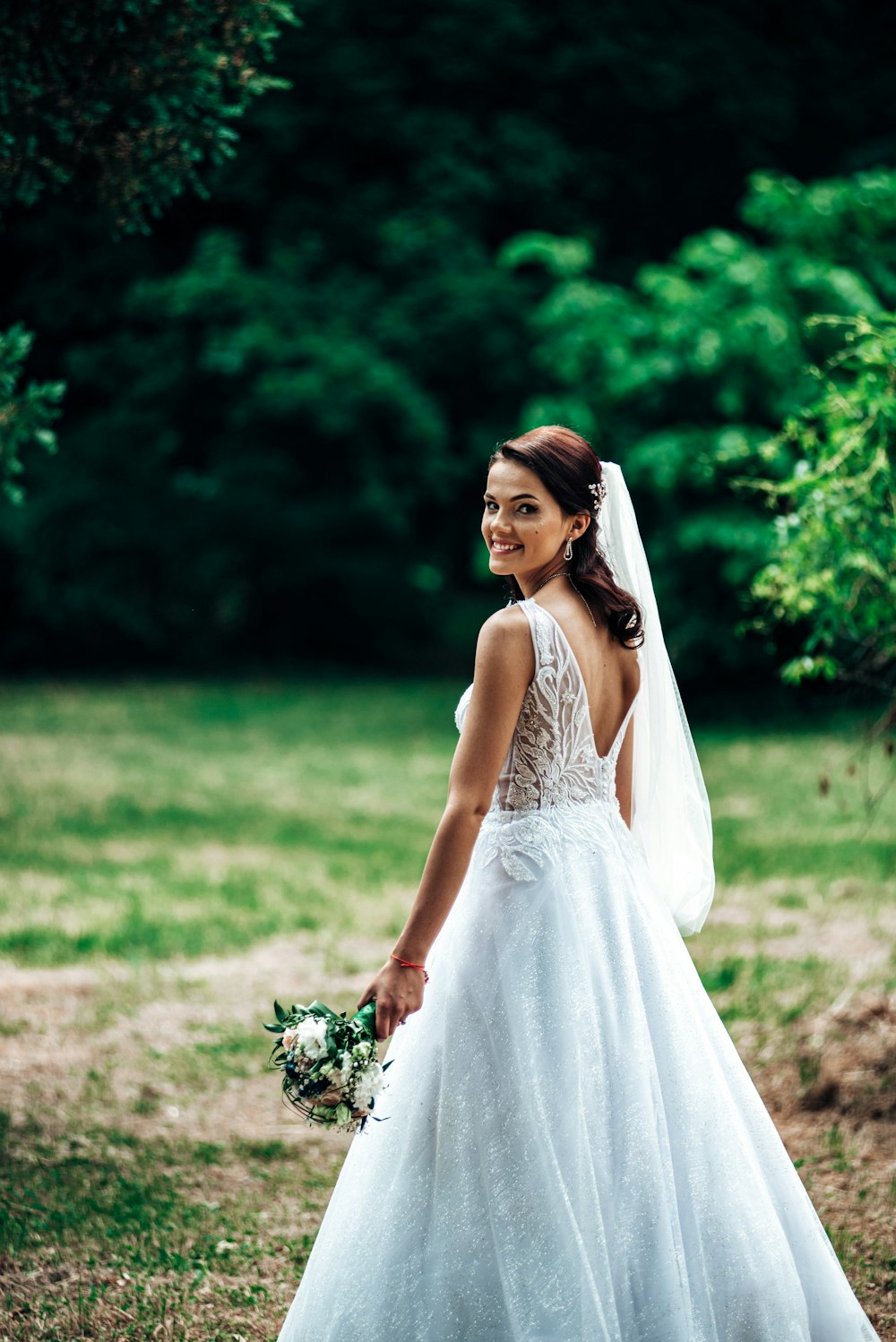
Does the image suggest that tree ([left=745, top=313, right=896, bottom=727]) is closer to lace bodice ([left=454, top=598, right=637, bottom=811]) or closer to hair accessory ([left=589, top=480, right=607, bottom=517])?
hair accessory ([left=589, top=480, right=607, bottom=517])

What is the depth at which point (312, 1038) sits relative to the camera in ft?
8.71

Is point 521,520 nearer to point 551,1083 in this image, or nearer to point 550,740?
point 550,740

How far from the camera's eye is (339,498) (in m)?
21.5

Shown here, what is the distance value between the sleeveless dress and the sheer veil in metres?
0.44

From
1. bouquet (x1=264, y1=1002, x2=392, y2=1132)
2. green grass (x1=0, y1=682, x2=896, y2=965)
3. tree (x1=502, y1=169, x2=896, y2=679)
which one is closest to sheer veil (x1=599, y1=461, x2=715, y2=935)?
bouquet (x1=264, y1=1002, x2=392, y2=1132)

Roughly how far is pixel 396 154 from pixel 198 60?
1757cm

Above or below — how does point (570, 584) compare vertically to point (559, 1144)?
above

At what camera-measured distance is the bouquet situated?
8.68 ft

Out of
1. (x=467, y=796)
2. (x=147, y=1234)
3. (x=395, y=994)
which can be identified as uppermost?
(x=467, y=796)

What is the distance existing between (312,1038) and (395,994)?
0.19m

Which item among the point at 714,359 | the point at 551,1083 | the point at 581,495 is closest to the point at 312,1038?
the point at 551,1083

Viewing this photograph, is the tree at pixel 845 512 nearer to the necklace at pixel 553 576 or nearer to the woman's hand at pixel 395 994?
the necklace at pixel 553 576

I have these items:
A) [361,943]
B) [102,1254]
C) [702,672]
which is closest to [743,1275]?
[102,1254]

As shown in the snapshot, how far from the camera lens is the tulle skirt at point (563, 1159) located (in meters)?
2.71
